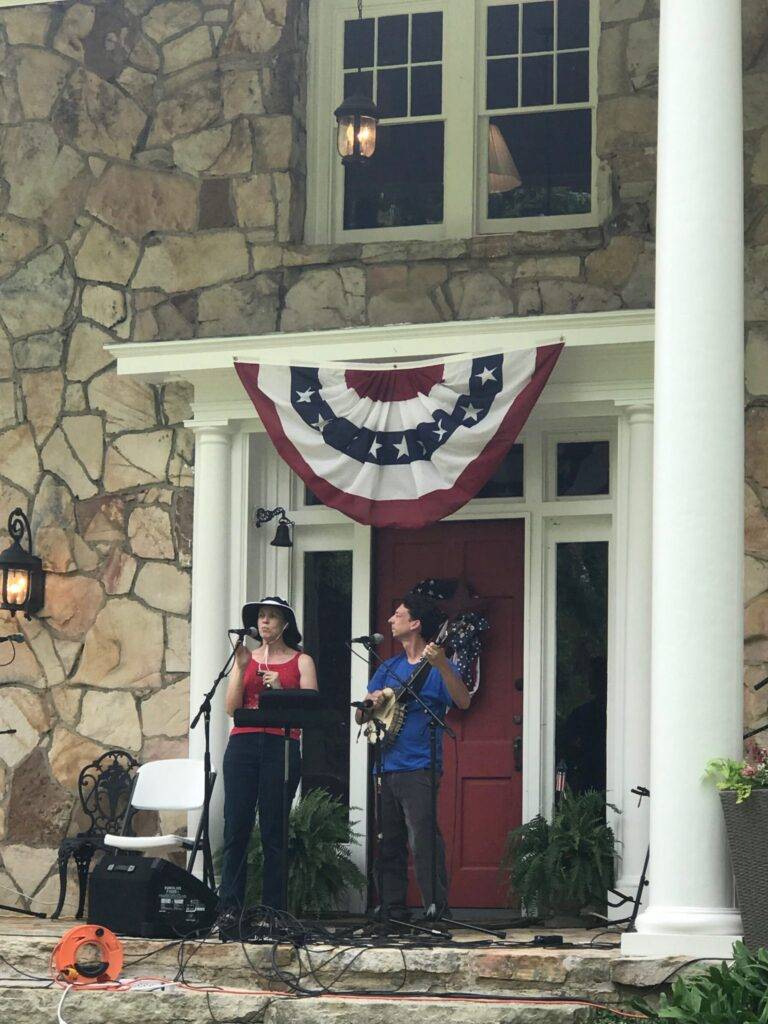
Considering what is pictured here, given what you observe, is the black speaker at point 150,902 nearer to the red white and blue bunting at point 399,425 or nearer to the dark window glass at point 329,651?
the dark window glass at point 329,651

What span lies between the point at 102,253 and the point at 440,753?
3768 millimetres

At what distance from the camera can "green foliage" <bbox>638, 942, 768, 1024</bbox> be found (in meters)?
5.89

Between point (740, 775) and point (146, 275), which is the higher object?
point (146, 275)

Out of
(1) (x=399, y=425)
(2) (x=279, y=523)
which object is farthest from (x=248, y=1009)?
(2) (x=279, y=523)

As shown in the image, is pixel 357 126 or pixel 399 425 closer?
pixel 399 425

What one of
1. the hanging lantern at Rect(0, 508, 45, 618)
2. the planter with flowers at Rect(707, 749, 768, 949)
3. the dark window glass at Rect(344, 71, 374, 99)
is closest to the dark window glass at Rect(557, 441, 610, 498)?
the dark window glass at Rect(344, 71, 374, 99)

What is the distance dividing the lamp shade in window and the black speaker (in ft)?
14.4

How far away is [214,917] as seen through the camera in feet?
27.2

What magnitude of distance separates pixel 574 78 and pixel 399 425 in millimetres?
2363

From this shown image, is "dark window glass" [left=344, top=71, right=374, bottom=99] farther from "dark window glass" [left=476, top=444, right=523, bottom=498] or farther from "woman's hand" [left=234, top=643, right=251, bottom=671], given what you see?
"woman's hand" [left=234, top=643, right=251, bottom=671]

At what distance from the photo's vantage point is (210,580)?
9898 mm

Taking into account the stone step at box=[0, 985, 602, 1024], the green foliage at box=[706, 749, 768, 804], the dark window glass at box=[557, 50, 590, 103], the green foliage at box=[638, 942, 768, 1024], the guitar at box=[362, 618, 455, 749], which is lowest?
the stone step at box=[0, 985, 602, 1024]

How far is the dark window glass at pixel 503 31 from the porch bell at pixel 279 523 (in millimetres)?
2953

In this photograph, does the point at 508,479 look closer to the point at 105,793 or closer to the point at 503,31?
the point at 503,31
